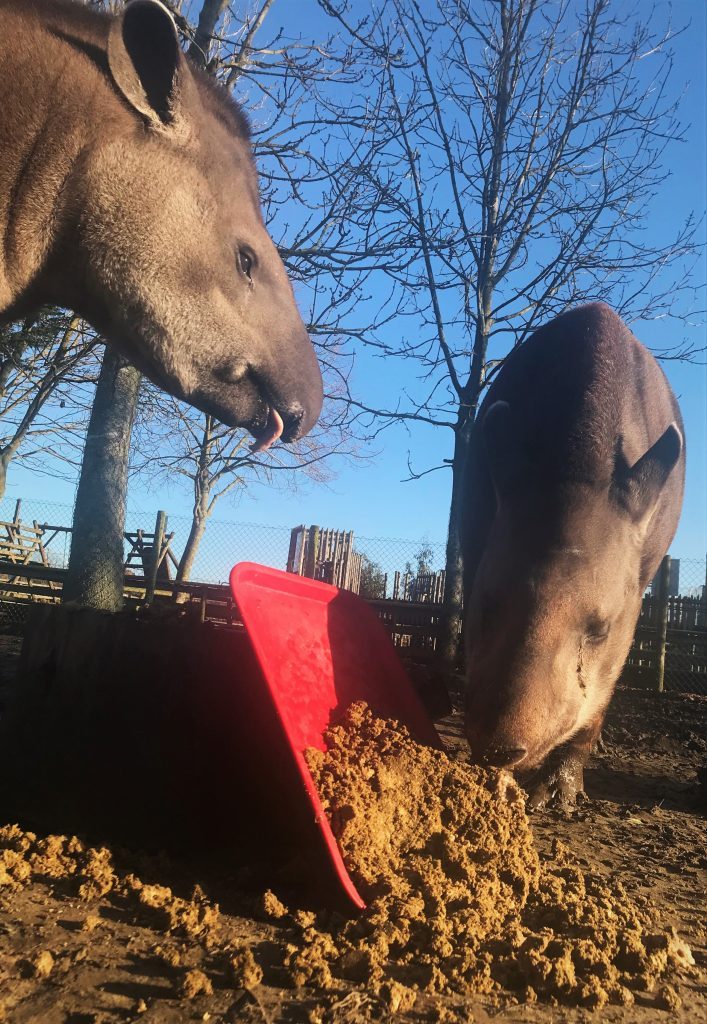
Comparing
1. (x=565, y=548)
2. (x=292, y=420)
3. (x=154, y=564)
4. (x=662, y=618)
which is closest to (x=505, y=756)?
(x=565, y=548)

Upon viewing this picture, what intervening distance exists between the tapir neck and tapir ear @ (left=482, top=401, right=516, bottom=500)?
253 centimetres

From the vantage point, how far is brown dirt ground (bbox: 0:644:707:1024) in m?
1.69

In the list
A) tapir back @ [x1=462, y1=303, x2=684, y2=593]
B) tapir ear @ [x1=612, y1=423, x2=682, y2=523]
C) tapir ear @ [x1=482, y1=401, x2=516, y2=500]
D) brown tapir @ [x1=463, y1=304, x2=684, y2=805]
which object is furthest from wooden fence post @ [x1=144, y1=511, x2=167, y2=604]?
tapir ear @ [x1=612, y1=423, x2=682, y2=523]

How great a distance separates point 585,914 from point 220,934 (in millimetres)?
1078

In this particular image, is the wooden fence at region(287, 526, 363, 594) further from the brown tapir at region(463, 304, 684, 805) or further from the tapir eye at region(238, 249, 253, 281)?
the tapir eye at region(238, 249, 253, 281)

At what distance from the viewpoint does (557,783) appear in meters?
3.85

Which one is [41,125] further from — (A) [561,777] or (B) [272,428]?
(A) [561,777]

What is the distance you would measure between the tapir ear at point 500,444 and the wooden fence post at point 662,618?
6.65 meters

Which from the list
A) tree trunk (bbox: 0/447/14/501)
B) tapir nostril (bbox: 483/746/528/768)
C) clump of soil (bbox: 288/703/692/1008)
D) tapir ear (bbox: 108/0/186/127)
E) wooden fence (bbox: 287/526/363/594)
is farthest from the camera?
wooden fence (bbox: 287/526/363/594)

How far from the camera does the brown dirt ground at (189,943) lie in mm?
1691

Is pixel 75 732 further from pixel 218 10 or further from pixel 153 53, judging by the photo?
pixel 218 10

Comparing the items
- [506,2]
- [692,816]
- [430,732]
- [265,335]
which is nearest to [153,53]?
[265,335]

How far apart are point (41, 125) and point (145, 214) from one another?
1.16 ft

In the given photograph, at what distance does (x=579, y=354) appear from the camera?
4.36 m
